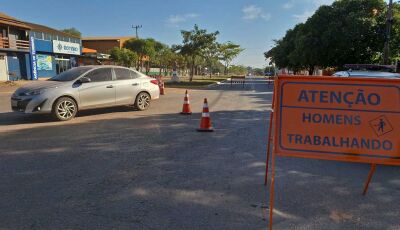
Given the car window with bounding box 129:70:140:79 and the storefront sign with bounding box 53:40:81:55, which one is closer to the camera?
the car window with bounding box 129:70:140:79

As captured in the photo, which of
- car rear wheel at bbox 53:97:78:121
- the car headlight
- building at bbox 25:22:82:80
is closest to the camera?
the car headlight

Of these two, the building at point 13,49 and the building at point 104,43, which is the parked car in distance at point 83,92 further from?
the building at point 104,43

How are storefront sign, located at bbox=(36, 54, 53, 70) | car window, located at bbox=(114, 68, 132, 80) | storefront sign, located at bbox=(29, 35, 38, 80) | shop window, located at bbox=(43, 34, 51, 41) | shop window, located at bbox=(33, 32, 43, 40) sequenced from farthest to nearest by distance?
shop window, located at bbox=(43, 34, 51, 41) < storefront sign, located at bbox=(36, 54, 53, 70) < shop window, located at bbox=(33, 32, 43, 40) < storefront sign, located at bbox=(29, 35, 38, 80) < car window, located at bbox=(114, 68, 132, 80)

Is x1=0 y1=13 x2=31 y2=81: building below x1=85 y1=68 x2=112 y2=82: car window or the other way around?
the other way around

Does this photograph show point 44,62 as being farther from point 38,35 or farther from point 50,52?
point 38,35

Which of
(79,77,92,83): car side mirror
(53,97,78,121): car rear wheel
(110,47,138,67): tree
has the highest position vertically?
(110,47,138,67): tree

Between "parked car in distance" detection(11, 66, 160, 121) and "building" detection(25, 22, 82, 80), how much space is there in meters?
29.3

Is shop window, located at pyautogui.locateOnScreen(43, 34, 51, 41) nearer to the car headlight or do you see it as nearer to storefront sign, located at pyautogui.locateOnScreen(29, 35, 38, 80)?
storefront sign, located at pyautogui.locateOnScreen(29, 35, 38, 80)

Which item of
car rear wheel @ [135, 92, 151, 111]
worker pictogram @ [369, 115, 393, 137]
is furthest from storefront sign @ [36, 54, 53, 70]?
worker pictogram @ [369, 115, 393, 137]

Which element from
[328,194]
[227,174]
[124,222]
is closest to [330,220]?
[328,194]

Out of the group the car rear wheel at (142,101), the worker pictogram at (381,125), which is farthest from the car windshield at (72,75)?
the worker pictogram at (381,125)

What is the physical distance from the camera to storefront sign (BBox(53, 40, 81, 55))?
135 feet

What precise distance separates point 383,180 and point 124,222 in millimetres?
3815

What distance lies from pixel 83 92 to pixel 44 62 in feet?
109
